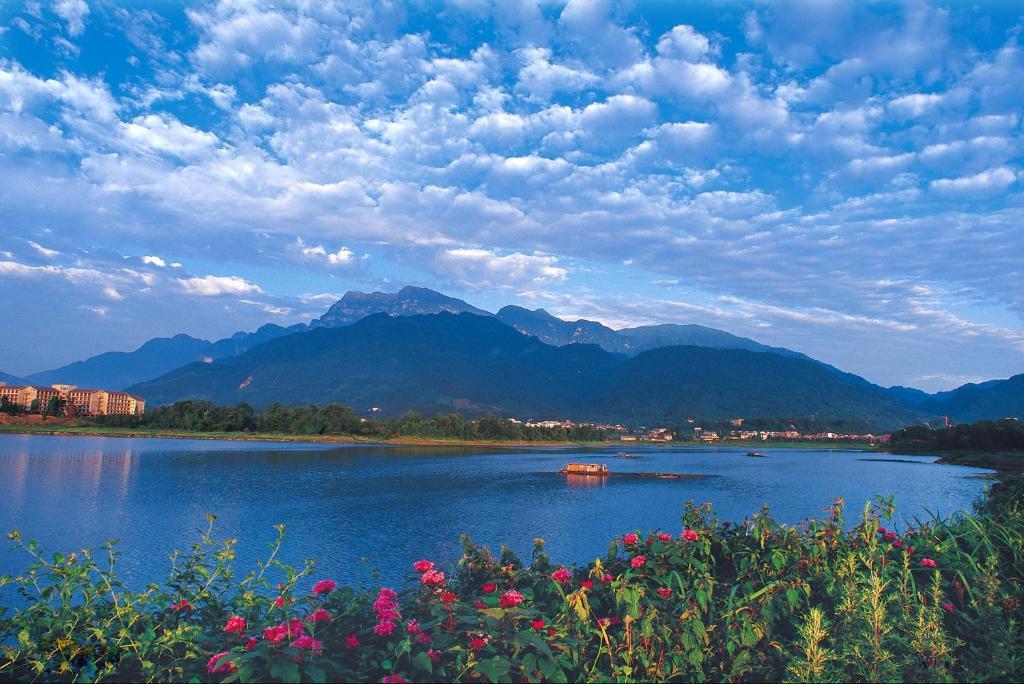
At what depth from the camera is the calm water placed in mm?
27766

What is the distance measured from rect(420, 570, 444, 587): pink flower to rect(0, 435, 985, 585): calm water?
2.46 m

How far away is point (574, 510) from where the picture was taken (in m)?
43.5

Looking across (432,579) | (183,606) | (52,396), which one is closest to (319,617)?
(432,579)

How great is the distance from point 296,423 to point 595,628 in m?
151

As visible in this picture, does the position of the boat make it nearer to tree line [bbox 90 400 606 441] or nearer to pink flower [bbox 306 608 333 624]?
pink flower [bbox 306 608 333 624]

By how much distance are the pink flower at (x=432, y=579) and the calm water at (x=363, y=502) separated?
2.46m

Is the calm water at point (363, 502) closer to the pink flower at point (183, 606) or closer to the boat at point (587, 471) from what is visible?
the pink flower at point (183, 606)

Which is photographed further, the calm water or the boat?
the boat

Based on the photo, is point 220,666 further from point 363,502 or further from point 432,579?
point 363,502

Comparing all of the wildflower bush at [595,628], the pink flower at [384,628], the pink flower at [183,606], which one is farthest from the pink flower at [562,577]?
the pink flower at [183,606]

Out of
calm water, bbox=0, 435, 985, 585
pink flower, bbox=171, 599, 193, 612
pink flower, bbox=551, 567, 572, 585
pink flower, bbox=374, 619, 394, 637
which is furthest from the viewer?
calm water, bbox=0, 435, 985, 585

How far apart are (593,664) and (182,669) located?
3200mm

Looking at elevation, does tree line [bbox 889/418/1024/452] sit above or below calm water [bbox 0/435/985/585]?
→ above

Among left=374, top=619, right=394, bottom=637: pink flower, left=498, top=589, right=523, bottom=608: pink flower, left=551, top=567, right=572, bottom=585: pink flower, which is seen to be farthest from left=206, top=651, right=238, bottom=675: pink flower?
left=551, top=567, right=572, bottom=585: pink flower
